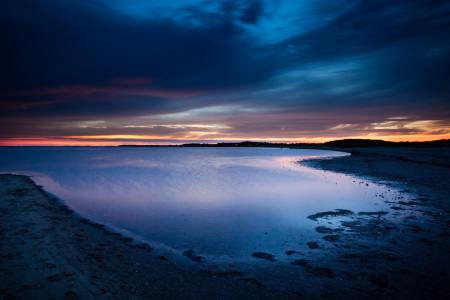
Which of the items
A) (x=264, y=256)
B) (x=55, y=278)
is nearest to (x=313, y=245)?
(x=264, y=256)

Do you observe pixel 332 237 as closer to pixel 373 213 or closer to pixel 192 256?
pixel 373 213

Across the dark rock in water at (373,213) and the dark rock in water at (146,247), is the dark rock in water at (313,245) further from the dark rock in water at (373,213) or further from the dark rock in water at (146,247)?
the dark rock in water at (146,247)

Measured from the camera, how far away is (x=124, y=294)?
4.89 m

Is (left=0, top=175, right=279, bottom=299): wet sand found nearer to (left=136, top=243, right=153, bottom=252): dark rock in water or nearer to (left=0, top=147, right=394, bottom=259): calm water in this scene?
(left=136, top=243, right=153, bottom=252): dark rock in water

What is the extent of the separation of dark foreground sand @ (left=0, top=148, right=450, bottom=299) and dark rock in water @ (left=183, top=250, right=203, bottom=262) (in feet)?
0.21

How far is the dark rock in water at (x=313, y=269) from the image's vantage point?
5.78 m

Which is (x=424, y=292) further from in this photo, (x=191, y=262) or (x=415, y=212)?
(x=415, y=212)

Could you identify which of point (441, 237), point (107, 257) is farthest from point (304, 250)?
point (107, 257)

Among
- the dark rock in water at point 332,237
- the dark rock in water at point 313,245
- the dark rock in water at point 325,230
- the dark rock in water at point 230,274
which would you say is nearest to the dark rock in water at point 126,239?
the dark rock in water at point 230,274

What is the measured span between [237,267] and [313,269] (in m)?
1.97

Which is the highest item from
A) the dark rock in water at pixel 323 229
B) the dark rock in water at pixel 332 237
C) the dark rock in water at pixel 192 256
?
the dark rock in water at pixel 332 237

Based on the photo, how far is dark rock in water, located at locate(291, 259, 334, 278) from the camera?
5.78 meters

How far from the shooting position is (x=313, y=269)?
6.05 meters

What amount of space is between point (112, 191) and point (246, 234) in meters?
13.0
